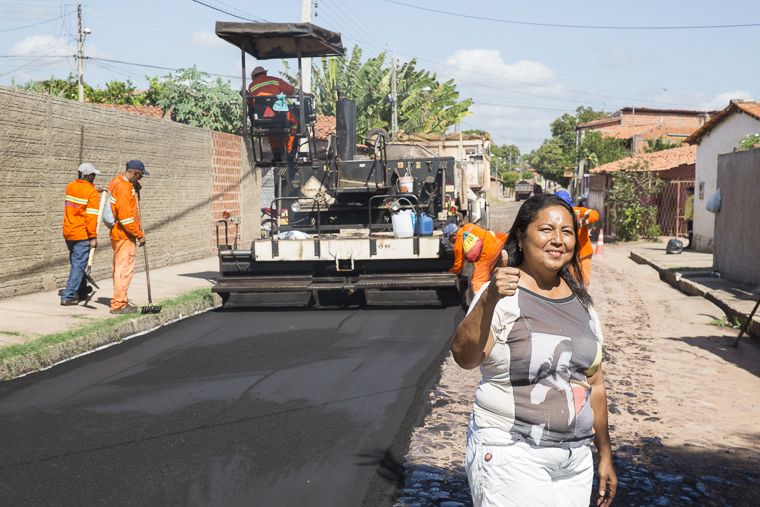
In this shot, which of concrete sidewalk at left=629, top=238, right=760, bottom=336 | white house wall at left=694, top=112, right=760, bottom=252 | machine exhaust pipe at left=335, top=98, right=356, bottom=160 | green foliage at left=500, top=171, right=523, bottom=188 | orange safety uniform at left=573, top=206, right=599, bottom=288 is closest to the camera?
orange safety uniform at left=573, top=206, right=599, bottom=288

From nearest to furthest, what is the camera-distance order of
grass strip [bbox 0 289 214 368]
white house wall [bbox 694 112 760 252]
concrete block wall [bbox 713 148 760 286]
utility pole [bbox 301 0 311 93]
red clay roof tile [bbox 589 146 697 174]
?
grass strip [bbox 0 289 214 368] < concrete block wall [bbox 713 148 760 286] < utility pole [bbox 301 0 311 93] < white house wall [bbox 694 112 760 252] < red clay roof tile [bbox 589 146 697 174]

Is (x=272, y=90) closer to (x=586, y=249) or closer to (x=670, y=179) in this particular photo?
A: (x=586, y=249)

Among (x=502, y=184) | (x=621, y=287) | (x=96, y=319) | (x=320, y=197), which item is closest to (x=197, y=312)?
(x=96, y=319)

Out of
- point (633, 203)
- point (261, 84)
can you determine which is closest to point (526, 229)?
point (261, 84)

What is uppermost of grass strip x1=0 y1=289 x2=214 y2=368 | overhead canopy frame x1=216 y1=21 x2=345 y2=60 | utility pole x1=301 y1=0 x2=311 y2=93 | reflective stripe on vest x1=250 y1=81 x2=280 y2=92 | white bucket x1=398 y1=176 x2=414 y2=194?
utility pole x1=301 y1=0 x2=311 y2=93

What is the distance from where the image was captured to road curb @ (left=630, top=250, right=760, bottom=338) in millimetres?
9405

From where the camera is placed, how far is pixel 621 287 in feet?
45.1

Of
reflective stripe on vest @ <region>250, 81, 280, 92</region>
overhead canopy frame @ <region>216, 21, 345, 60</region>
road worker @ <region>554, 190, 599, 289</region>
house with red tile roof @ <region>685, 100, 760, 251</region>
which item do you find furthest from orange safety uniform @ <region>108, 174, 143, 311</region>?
house with red tile roof @ <region>685, 100, 760, 251</region>

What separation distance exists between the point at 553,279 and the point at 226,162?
17005 mm

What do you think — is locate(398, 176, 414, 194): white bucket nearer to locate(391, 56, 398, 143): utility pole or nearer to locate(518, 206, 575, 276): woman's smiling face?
locate(518, 206, 575, 276): woman's smiling face

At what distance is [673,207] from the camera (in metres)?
27.2

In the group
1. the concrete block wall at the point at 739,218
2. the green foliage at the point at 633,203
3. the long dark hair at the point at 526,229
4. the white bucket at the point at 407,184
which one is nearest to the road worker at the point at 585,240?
the white bucket at the point at 407,184

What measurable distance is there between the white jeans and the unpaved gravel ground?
1445mm

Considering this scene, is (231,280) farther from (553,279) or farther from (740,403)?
(553,279)
